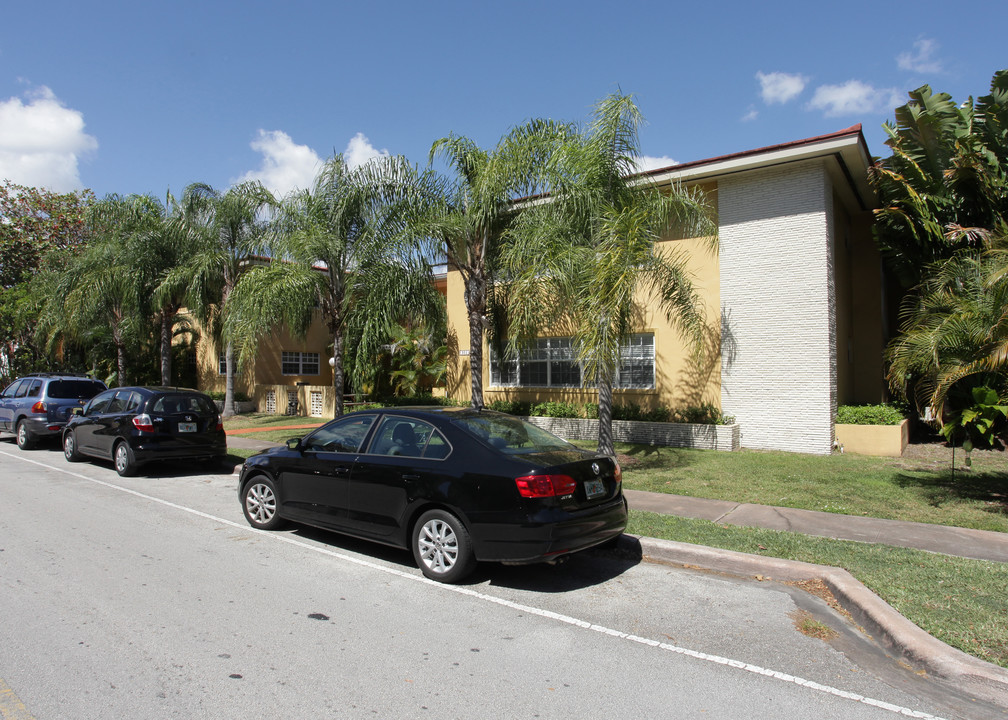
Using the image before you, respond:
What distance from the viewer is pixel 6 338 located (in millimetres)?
27625

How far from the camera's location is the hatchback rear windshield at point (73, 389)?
1468 centimetres

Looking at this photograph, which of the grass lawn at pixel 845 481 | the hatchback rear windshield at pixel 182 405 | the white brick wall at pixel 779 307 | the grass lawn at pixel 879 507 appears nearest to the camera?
the grass lawn at pixel 879 507

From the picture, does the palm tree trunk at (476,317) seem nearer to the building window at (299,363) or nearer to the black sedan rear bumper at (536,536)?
the black sedan rear bumper at (536,536)

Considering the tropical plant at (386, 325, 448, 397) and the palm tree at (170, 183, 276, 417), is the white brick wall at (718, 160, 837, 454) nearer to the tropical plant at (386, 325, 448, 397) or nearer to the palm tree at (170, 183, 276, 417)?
the tropical plant at (386, 325, 448, 397)

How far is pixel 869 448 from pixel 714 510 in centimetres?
647

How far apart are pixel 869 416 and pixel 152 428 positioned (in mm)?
13683

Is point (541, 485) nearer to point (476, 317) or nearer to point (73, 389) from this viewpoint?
point (476, 317)

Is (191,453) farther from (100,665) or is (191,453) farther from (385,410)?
(100,665)

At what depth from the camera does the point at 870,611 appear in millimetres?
4730

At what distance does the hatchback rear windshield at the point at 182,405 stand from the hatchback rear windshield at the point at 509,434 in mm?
7380

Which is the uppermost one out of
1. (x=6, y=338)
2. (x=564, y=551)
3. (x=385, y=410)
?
(x=6, y=338)

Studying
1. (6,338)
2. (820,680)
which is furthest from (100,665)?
(6,338)

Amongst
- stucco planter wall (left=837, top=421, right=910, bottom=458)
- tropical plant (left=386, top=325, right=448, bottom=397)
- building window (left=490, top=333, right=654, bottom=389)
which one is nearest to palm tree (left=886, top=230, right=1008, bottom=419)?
stucco planter wall (left=837, top=421, right=910, bottom=458)

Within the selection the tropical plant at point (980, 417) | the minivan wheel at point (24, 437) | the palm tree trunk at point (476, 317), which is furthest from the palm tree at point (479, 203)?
the minivan wheel at point (24, 437)
